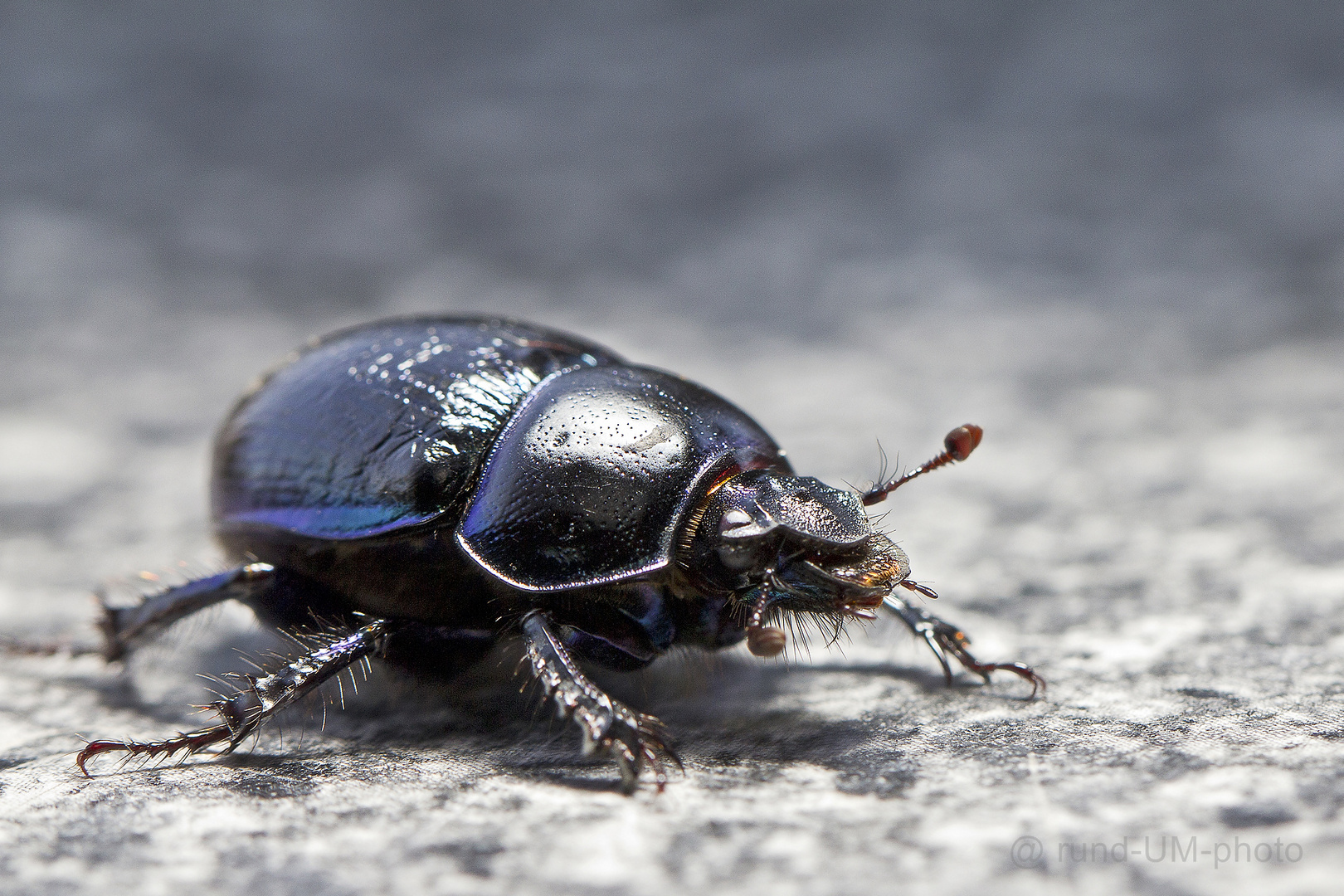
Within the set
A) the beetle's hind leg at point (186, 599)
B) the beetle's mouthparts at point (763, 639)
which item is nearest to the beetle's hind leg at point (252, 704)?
the beetle's hind leg at point (186, 599)

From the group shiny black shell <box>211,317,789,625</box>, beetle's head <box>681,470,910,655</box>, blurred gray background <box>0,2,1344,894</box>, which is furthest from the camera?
shiny black shell <box>211,317,789,625</box>

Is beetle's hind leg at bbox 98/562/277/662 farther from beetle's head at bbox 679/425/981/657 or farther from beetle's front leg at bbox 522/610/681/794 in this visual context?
beetle's head at bbox 679/425/981/657

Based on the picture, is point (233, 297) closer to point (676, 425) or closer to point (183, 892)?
point (676, 425)

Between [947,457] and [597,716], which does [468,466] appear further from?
[947,457]

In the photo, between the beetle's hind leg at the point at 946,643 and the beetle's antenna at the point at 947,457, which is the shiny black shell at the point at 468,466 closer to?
the beetle's antenna at the point at 947,457

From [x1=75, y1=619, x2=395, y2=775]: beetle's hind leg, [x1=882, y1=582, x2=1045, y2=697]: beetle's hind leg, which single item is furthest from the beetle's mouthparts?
[x1=75, y1=619, x2=395, y2=775]: beetle's hind leg

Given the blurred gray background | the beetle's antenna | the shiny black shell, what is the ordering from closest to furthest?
the blurred gray background, the shiny black shell, the beetle's antenna

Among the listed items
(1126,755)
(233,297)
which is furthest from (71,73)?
(1126,755)

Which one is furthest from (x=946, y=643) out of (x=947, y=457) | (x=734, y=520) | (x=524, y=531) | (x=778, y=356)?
(x=778, y=356)
